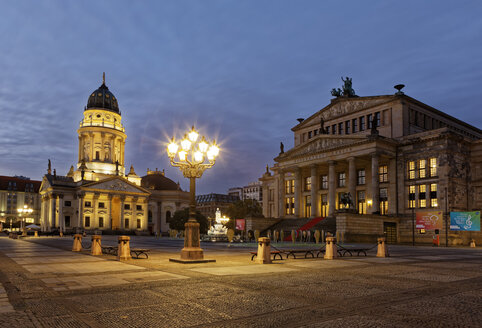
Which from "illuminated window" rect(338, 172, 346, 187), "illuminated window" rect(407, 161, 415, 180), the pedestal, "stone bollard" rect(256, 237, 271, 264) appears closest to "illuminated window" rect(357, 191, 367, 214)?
"illuminated window" rect(338, 172, 346, 187)

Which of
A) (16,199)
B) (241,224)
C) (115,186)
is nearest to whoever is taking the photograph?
(241,224)

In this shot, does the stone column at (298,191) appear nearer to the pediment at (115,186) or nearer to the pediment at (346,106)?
the pediment at (346,106)

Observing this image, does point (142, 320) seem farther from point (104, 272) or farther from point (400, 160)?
point (400, 160)

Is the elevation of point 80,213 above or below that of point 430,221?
below

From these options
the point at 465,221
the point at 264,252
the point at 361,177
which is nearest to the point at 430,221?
the point at 465,221

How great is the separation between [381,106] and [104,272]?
55.1 m

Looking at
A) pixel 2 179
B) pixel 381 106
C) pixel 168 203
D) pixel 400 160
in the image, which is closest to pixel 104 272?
pixel 400 160

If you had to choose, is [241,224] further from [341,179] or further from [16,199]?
[16,199]

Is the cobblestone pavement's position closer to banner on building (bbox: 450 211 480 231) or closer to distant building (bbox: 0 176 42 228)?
banner on building (bbox: 450 211 480 231)

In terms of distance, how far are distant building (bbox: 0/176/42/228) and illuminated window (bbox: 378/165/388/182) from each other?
425 feet

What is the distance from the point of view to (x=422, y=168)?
55438mm

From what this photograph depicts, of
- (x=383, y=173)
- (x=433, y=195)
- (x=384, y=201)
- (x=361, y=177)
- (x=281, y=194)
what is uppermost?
(x=383, y=173)

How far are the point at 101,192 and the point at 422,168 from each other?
81.0 m

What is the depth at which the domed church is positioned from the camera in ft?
350
